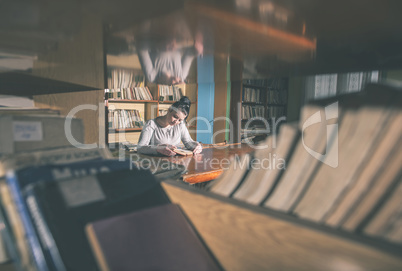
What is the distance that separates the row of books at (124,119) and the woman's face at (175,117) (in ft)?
4.80

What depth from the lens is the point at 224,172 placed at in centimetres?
53

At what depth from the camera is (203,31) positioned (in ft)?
1.72

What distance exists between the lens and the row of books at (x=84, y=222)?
398mm

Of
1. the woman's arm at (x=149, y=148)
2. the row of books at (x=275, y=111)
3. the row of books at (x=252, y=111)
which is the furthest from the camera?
the row of books at (x=275, y=111)

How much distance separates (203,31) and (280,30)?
0.17 metres

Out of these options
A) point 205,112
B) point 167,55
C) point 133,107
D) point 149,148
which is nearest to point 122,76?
point 167,55

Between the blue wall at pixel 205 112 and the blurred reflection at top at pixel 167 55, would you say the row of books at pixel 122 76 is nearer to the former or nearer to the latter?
the blurred reflection at top at pixel 167 55

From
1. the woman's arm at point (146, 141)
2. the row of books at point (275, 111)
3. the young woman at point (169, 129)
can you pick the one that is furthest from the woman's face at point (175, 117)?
the row of books at point (275, 111)

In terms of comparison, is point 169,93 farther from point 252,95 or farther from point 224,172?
point 224,172

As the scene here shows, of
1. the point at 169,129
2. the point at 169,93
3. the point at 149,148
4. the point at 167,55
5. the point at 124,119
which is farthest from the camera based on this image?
the point at 169,93

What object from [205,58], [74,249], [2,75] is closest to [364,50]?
[205,58]

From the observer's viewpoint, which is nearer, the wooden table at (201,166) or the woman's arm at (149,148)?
the wooden table at (201,166)

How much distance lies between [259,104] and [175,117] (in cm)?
293

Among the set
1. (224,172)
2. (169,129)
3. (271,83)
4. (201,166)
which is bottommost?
(201,166)
